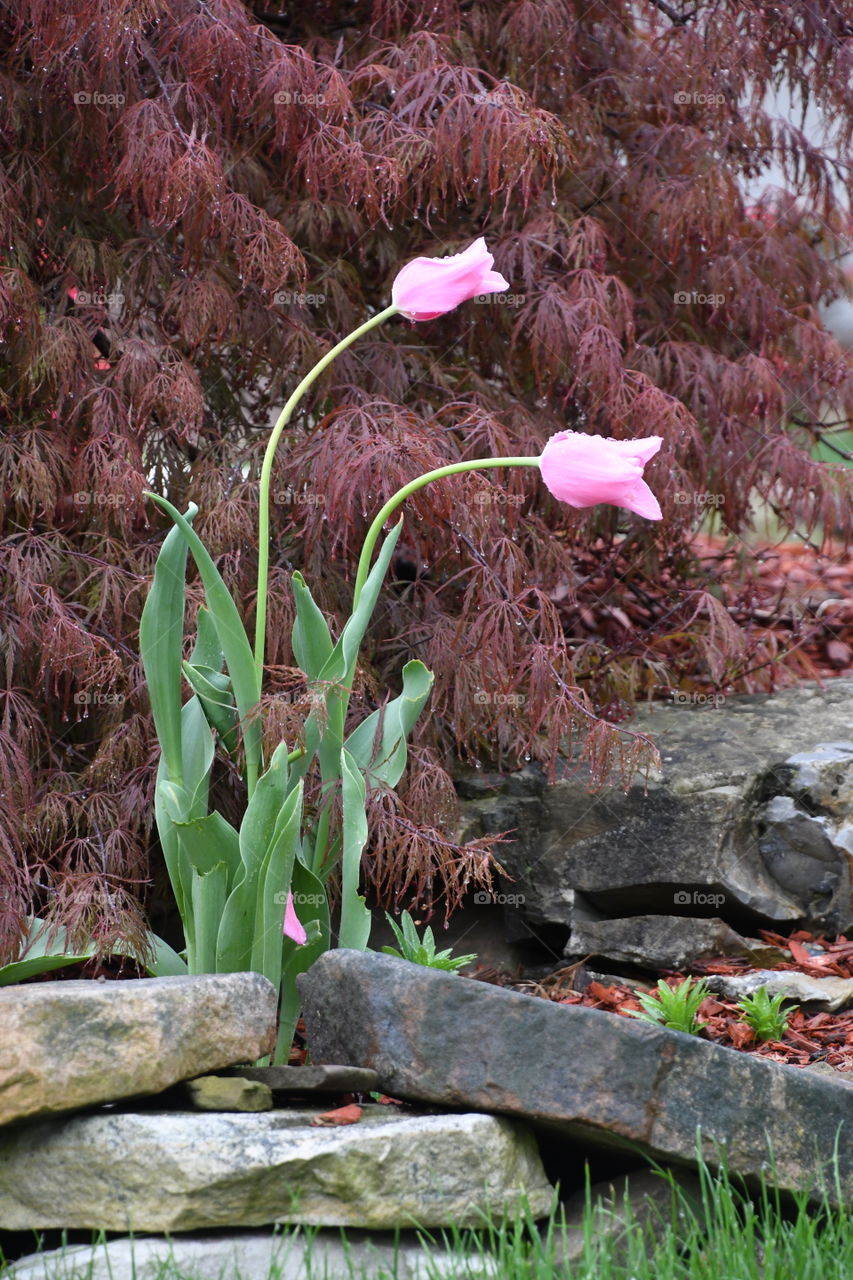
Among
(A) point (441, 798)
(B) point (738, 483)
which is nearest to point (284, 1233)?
(A) point (441, 798)

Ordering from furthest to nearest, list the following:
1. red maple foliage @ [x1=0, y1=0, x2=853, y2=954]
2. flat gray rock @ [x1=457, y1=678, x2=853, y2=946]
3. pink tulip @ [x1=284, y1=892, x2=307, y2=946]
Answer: flat gray rock @ [x1=457, y1=678, x2=853, y2=946]
red maple foliage @ [x1=0, y1=0, x2=853, y2=954]
pink tulip @ [x1=284, y1=892, x2=307, y2=946]

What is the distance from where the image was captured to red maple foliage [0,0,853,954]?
259 cm

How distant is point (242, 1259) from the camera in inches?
68.1

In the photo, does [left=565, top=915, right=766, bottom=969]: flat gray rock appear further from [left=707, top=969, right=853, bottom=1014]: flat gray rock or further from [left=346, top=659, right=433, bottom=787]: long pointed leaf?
[left=346, top=659, right=433, bottom=787]: long pointed leaf

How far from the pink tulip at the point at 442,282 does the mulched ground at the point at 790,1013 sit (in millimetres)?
1298

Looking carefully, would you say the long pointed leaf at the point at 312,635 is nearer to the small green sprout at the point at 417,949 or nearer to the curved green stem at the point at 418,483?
the curved green stem at the point at 418,483

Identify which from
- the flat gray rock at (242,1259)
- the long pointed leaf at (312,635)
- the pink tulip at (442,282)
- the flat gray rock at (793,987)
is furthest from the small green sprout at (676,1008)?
the pink tulip at (442,282)

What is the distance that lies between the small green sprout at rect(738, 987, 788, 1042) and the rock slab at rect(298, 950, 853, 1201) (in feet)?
2.15

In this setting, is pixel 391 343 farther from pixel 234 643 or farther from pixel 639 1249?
pixel 639 1249

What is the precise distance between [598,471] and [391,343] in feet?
4.16

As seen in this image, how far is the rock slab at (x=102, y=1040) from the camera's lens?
1726mm

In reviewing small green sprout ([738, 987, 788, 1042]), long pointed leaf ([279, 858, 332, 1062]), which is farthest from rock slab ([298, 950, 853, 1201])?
small green sprout ([738, 987, 788, 1042])

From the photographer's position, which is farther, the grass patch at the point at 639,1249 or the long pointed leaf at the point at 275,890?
the long pointed leaf at the point at 275,890

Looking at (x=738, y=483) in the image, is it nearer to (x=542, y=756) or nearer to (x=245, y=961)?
(x=542, y=756)
